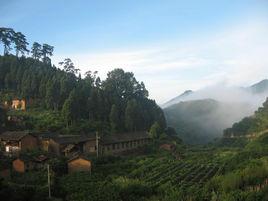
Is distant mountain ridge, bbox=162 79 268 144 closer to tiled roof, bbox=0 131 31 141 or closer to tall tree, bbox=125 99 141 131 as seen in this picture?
tall tree, bbox=125 99 141 131

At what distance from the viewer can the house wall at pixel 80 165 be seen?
33.5 metres

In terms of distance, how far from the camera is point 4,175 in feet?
95.5

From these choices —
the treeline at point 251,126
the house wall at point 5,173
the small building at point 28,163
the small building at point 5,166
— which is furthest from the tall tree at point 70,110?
the treeline at point 251,126

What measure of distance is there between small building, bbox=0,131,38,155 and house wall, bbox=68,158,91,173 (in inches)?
271

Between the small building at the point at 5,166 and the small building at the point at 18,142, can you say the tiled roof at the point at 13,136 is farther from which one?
the small building at the point at 5,166

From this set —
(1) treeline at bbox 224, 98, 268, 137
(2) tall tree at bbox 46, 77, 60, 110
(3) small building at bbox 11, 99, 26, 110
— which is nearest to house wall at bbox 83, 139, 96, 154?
(2) tall tree at bbox 46, 77, 60, 110

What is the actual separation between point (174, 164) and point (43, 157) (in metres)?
13.1

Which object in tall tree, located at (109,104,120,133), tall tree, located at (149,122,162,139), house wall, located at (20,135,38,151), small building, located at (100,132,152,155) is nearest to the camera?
house wall, located at (20,135,38,151)

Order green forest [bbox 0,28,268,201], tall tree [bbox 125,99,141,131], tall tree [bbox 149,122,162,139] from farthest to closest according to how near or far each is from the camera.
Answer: tall tree [bbox 149,122,162,139], tall tree [bbox 125,99,141,131], green forest [bbox 0,28,268,201]

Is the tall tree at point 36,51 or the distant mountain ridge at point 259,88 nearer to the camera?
the tall tree at point 36,51

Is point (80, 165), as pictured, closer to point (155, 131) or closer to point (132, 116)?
point (132, 116)

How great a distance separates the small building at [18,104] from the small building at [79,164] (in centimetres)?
2642

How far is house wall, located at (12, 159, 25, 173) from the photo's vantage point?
31891 millimetres

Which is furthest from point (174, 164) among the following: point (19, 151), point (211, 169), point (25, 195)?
point (25, 195)
